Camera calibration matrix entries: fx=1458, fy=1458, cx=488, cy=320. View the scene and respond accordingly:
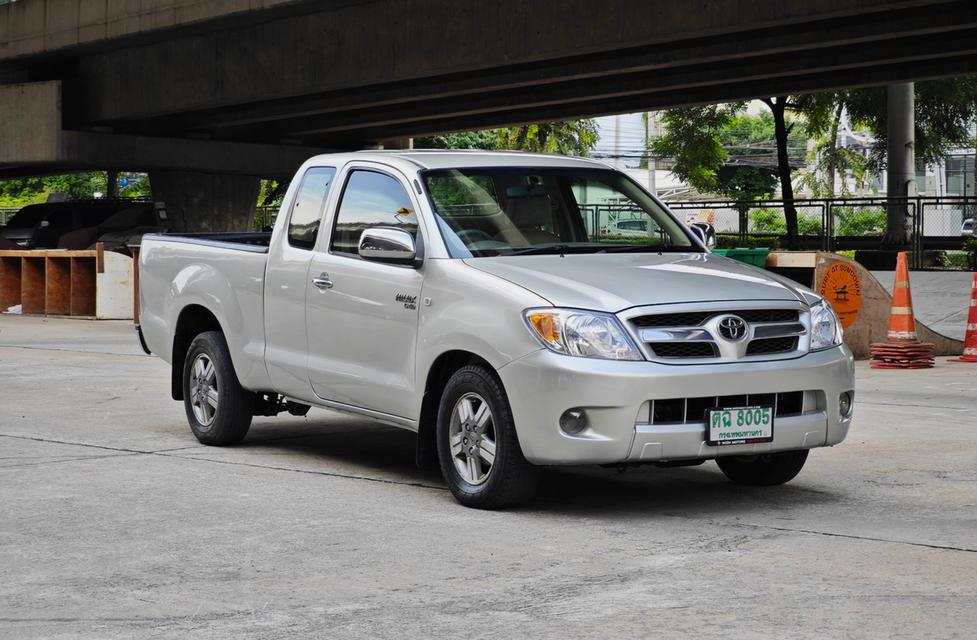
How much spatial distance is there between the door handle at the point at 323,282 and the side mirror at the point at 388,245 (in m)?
0.60

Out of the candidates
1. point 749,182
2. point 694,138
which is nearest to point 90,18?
point 694,138

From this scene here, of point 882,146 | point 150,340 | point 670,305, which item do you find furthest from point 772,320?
point 882,146

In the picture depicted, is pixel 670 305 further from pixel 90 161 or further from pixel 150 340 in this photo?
pixel 90 161

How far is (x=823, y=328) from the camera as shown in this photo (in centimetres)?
733

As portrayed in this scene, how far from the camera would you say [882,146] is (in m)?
54.3

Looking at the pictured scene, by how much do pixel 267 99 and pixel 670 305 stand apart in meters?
27.9

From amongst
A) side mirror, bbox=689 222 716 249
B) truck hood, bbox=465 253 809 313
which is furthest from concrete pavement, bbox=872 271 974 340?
truck hood, bbox=465 253 809 313

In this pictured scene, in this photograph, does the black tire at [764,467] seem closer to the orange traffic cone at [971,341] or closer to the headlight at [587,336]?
the headlight at [587,336]

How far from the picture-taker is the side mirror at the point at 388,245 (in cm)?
755

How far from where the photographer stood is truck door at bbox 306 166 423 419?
7715 mm

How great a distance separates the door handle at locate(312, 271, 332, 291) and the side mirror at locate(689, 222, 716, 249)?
2.20 m

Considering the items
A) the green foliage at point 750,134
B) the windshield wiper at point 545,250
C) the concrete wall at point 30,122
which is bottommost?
the windshield wiper at point 545,250

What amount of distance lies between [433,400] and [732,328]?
1646 mm

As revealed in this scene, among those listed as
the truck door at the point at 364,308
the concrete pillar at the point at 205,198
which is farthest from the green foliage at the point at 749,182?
the truck door at the point at 364,308
